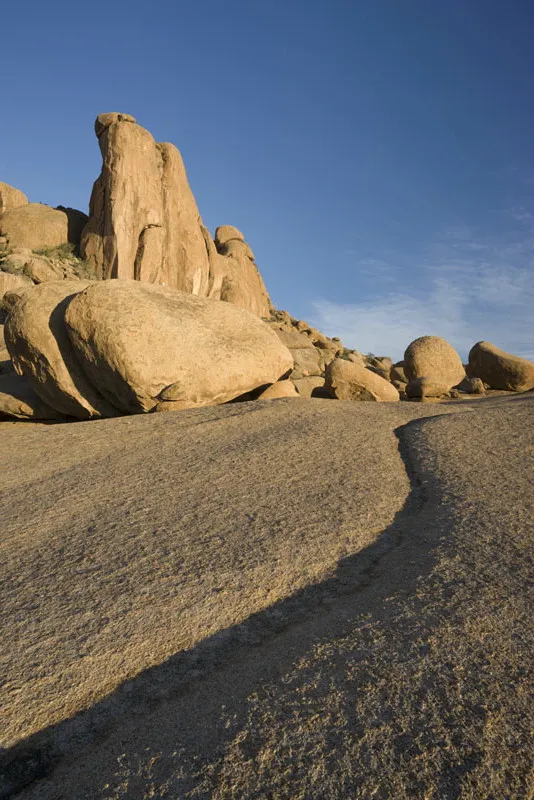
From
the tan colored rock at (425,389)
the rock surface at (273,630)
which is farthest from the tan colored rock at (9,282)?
the rock surface at (273,630)

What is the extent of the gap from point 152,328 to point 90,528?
3513 millimetres

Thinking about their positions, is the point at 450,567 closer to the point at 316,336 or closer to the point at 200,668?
the point at 200,668

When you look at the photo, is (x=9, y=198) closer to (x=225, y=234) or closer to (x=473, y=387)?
(x=225, y=234)

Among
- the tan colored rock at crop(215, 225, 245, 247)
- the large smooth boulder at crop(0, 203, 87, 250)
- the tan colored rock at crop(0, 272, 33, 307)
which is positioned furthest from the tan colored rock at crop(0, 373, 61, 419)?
the tan colored rock at crop(215, 225, 245, 247)

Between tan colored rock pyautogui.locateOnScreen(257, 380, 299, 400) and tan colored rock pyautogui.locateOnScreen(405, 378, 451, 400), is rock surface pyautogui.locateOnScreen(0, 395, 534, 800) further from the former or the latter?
tan colored rock pyautogui.locateOnScreen(405, 378, 451, 400)

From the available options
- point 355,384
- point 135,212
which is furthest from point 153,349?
point 135,212

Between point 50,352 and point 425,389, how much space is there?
5.93 meters

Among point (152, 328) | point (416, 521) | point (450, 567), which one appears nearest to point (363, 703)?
point (450, 567)

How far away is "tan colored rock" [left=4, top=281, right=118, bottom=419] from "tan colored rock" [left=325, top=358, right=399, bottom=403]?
285cm

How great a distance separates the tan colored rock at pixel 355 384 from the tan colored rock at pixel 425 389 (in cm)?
204

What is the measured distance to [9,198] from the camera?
2356 cm

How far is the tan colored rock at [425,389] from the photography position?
9516 mm

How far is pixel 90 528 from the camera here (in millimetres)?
2807

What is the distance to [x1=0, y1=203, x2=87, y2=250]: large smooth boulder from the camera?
22219 mm
